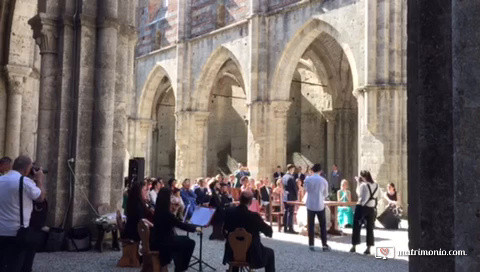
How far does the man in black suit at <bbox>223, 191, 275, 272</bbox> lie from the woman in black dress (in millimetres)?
510

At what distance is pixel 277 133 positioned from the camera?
20.5m

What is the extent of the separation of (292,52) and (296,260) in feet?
41.8

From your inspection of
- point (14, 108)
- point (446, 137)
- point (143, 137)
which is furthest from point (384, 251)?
point (143, 137)

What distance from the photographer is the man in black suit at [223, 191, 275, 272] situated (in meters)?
5.63

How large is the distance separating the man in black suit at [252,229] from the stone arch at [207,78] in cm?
1791

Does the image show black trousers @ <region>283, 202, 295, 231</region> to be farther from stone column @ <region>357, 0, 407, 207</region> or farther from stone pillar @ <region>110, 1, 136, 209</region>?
stone pillar @ <region>110, 1, 136, 209</region>

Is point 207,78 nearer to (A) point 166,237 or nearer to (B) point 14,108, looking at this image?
(B) point 14,108

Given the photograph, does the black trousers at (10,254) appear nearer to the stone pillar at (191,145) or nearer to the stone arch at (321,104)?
the stone arch at (321,104)

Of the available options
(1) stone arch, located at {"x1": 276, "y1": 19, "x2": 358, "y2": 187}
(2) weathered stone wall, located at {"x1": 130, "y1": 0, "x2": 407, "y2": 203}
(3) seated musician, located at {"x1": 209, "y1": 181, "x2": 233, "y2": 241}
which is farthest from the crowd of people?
(1) stone arch, located at {"x1": 276, "y1": 19, "x2": 358, "y2": 187}

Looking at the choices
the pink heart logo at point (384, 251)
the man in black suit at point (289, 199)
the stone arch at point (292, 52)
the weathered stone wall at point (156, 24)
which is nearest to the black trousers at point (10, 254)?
the pink heart logo at point (384, 251)

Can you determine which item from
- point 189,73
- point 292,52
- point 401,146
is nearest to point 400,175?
point 401,146

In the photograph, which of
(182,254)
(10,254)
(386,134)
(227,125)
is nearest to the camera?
(10,254)

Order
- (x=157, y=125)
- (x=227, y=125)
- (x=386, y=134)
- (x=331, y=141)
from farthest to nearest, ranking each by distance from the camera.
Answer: (x=157, y=125) → (x=227, y=125) → (x=331, y=141) → (x=386, y=134)

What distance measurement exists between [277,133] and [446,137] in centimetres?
1774
